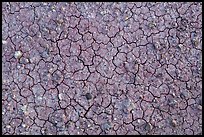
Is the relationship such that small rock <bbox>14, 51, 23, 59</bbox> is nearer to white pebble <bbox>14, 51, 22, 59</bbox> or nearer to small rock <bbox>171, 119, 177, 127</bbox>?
white pebble <bbox>14, 51, 22, 59</bbox>

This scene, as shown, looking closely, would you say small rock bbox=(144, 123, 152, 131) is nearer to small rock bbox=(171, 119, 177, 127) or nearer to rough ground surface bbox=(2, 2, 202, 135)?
rough ground surface bbox=(2, 2, 202, 135)

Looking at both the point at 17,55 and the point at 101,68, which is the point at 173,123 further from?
the point at 17,55

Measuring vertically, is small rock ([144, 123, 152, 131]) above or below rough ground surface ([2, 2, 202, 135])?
below

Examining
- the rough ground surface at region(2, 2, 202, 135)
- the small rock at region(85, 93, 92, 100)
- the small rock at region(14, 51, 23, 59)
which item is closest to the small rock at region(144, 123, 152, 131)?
the rough ground surface at region(2, 2, 202, 135)

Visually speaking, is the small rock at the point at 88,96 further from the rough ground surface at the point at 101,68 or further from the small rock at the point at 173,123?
the small rock at the point at 173,123

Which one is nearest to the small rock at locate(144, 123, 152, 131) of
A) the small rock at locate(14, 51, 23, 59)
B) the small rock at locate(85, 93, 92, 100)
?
the small rock at locate(85, 93, 92, 100)

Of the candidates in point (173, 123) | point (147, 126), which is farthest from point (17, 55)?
point (173, 123)

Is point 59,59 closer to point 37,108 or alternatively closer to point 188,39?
point 37,108

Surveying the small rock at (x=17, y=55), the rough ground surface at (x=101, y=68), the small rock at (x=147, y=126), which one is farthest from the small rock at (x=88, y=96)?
the small rock at (x=17, y=55)

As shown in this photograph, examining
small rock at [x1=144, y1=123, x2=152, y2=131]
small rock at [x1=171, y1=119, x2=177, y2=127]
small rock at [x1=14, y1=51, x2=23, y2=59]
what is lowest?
small rock at [x1=144, y1=123, x2=152, y2=131]
